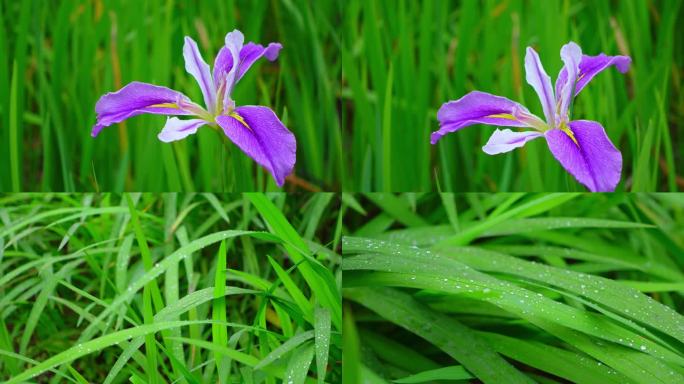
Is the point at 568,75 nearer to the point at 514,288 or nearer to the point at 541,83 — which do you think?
the point at 541,83

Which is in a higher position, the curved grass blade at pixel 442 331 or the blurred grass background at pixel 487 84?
the blurred grass background at pixel 487 84

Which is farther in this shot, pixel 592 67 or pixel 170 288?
pixel 592 67

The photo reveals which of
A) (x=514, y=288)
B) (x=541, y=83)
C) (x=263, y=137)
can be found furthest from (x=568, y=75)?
(x=263, y=137)

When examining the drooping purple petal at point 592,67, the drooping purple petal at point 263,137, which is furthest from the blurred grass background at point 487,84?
the drooping purple petal at point 263,137

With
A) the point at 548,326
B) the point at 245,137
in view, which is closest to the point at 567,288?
the point at 548,326

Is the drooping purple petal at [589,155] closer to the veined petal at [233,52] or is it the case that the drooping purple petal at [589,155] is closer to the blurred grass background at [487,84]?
the blurred grass background at [487,84]

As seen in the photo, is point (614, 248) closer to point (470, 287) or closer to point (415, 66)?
point (470, 287)
